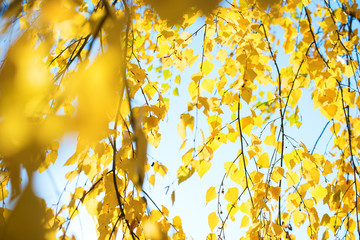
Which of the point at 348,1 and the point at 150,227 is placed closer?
the point at 150,227

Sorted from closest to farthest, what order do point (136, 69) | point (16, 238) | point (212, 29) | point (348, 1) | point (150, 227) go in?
point (16, 238) < point (150, 227) < point (136, 69) < point (212, 29) < point (348, 1)

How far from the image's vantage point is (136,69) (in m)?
1.03

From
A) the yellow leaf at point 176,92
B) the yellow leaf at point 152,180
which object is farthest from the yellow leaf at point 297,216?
the yellow leaf at point 176,92

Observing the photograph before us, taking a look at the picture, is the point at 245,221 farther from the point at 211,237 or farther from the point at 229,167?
the point at 229,167

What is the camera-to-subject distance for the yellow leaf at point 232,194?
1.11m

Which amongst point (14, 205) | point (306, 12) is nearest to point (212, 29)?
point (306, 12)

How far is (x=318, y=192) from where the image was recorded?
118cm

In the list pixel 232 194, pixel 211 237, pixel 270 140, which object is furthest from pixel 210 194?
pixel 270 140

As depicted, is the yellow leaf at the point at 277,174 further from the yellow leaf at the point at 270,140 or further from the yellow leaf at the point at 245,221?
the yellow leaf at the point at 245,221

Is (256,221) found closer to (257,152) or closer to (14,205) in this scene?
(257,152)

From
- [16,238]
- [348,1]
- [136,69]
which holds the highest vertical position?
[348,1]

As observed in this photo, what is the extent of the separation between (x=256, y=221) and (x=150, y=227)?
42 centimetres

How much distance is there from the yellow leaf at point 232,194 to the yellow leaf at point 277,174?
5.3 inches

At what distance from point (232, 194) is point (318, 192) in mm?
330
